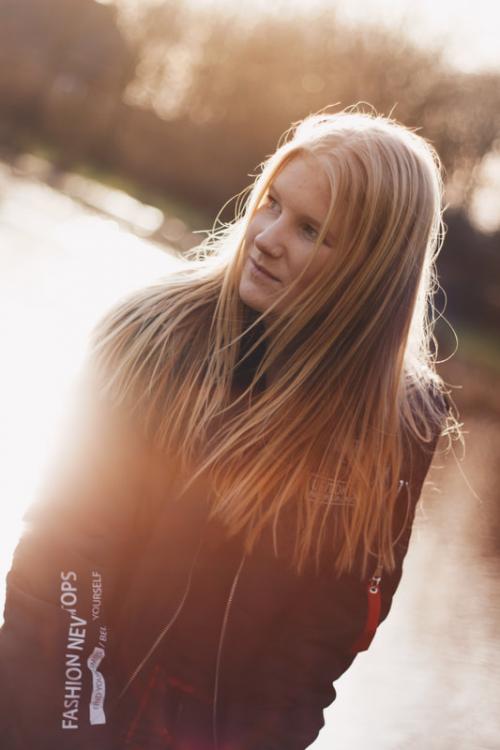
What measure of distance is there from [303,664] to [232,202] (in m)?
27.8

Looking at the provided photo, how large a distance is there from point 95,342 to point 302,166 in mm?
667

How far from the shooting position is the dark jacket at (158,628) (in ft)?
6.34

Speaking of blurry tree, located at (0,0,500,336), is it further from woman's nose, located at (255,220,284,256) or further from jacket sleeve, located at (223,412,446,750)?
jacket sleeve, located at (223,412,446,750)

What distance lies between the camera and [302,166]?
236 cm

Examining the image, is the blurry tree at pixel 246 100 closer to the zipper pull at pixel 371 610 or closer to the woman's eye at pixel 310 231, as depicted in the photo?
the woman's eye at pixel 310 231

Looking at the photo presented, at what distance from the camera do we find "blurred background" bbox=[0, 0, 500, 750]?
16.4 feet

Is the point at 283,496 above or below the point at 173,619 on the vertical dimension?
above

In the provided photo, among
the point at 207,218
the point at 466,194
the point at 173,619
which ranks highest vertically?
the point at 466,194

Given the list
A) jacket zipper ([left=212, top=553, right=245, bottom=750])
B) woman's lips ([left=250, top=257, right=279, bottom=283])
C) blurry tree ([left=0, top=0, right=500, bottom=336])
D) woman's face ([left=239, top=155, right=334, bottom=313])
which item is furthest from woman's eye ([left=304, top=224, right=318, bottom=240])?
blurry tree ([left=0, top=0, right=500, bottom=336])

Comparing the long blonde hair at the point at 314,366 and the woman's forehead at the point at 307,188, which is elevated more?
the woman's forehead at the point at 307,188

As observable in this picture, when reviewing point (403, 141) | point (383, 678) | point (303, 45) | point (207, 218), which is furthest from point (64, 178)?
point (403, 141)

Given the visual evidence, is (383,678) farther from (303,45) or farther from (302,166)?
(303,45)

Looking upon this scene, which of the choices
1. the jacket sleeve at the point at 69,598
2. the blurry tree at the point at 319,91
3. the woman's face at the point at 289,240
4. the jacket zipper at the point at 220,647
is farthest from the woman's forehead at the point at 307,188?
the blurry tree at the point at 319,91

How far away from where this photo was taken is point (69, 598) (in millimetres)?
1938
